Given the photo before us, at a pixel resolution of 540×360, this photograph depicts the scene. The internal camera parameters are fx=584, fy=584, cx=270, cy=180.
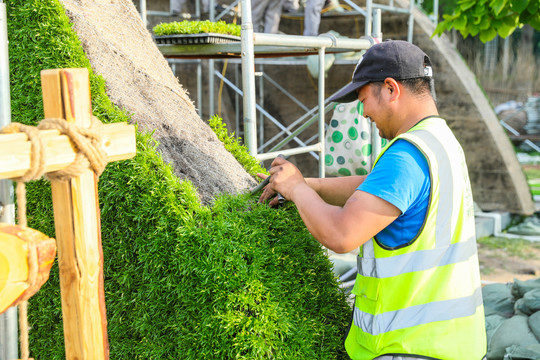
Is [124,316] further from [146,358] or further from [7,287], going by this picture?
[7,287]

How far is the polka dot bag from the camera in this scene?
4734 mm

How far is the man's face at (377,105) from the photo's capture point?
203 cm

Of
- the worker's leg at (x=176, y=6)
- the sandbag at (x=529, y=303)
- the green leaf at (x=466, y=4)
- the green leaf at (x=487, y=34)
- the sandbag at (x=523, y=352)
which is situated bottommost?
the sandbag at (x=523, y=352)

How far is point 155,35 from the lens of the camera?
Result: 4.19m

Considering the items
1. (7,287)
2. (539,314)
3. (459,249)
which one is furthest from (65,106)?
(539,314)

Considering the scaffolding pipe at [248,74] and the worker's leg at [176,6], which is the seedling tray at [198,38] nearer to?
the scaffolding pipe at [248,74]

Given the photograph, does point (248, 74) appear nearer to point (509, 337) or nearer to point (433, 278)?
point (433, 278)

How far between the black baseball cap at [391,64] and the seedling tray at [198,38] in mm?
1954

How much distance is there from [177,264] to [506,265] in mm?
5836

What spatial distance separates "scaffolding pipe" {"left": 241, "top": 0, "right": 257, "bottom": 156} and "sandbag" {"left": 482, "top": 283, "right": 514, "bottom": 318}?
2.55 m

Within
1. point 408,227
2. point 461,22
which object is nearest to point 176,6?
point 461,22

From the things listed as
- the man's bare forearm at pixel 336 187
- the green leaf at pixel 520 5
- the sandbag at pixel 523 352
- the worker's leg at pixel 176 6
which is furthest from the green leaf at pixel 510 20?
the worker's leg at pixel 176 6

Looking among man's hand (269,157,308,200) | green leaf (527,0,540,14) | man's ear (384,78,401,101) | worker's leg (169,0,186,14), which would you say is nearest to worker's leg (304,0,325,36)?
worker's leg (169,0,186,14)

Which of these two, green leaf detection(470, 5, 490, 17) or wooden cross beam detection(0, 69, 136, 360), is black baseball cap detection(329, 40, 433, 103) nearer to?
wooden cross beam detection(0, 69, 136, 360)
